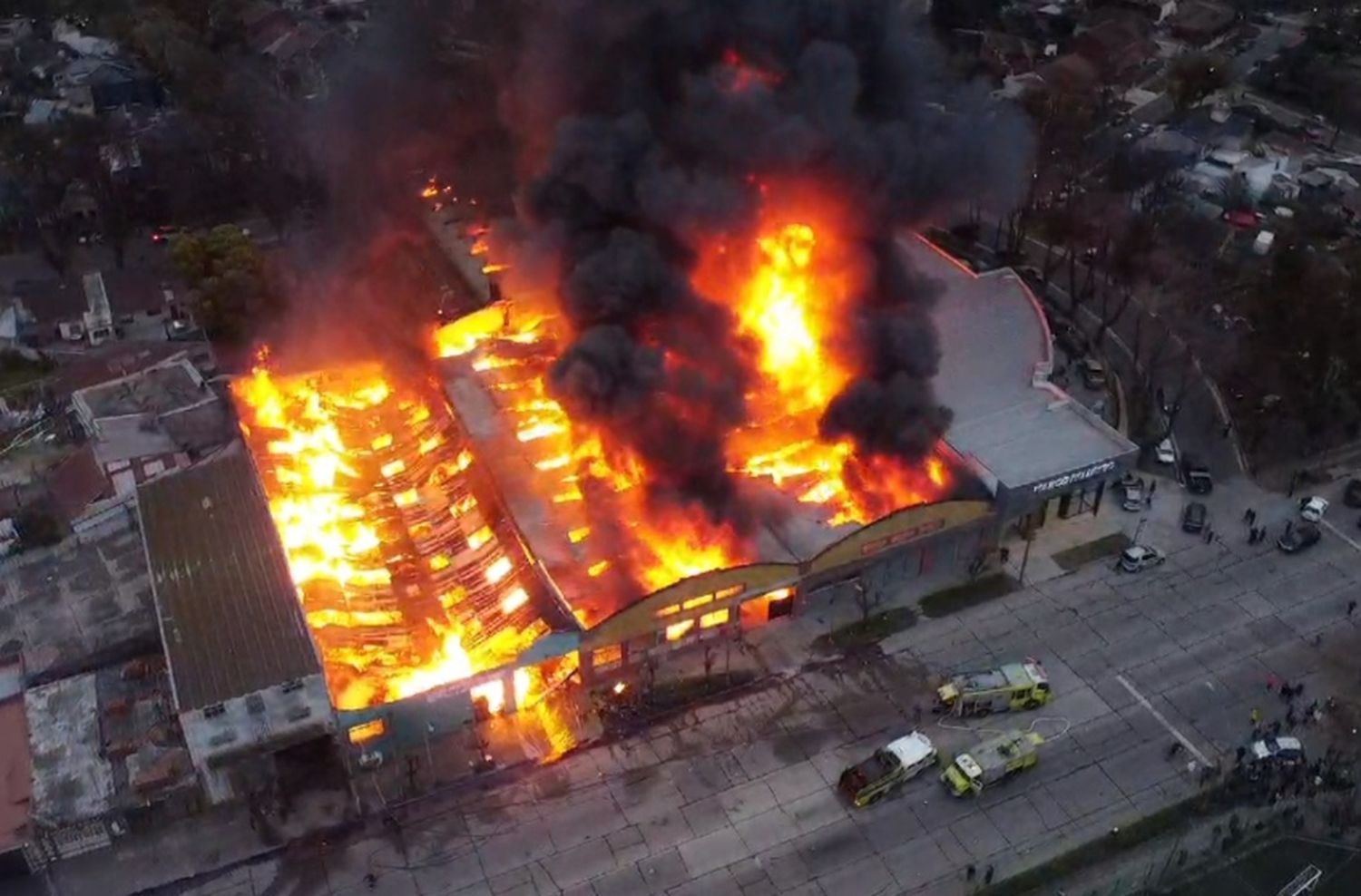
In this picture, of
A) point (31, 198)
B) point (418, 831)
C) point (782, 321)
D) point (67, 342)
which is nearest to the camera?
point (418, 831)

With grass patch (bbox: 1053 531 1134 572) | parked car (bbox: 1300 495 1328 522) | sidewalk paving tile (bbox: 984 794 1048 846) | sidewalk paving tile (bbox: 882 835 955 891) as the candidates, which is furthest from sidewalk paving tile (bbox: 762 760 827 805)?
parked car (bbox: 1300 495 1328 522)

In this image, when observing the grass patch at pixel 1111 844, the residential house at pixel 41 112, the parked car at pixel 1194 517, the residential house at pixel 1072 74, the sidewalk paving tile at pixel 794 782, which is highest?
the residential house at pixel 1072 74

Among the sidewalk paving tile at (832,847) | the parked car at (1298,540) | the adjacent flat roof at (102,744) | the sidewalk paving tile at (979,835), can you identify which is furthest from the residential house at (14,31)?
the parked car at (1298,540)

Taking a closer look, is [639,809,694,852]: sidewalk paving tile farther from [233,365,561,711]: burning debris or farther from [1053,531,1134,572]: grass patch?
[1053,531,1134,572]: grass patch

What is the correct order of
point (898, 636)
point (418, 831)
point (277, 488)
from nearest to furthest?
point (418, 831)
point (898, 636)
point (277, 488)

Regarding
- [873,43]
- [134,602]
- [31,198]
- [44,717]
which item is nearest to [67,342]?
[31,198]

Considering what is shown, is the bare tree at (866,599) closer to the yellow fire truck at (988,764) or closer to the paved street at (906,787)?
the paved street at (906,787)

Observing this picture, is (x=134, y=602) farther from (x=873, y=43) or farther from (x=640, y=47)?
(x=873, y=43)
